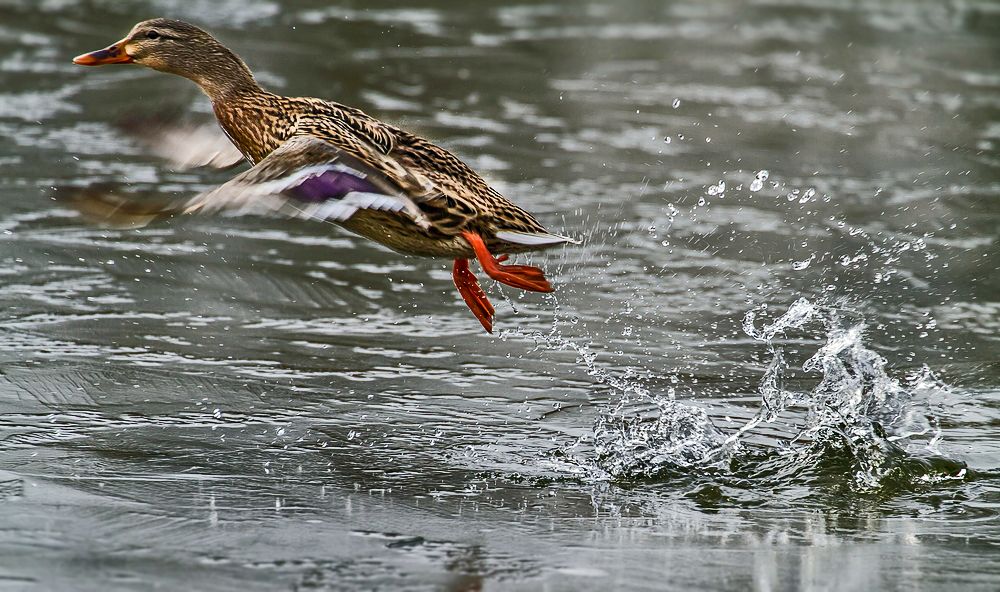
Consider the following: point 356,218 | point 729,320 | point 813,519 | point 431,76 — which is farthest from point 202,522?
point 431,76

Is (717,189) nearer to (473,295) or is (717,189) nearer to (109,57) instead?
(473,295)

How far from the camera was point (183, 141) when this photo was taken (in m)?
5.43

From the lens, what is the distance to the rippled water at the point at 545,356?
3689 millimetres

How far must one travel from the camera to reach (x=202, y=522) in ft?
12.2

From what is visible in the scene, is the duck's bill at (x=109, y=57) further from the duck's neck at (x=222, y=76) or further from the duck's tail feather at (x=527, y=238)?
the duck's tail feather at (x=527, y=238)

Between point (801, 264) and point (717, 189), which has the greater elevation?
point (717, 189)

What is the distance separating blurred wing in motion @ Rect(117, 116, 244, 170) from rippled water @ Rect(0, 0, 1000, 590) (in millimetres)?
131

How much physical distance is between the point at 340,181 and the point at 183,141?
1.32 meters

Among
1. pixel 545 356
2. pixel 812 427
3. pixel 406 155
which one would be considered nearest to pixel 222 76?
pixel 406 155

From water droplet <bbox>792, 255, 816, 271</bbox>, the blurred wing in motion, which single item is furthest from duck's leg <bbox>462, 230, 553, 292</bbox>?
water droplet <bbox>792, 255, 816, 271</bbox>

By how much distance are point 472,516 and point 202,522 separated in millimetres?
716

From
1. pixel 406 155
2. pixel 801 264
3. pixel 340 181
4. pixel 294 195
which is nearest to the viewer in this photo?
pixel 294 195

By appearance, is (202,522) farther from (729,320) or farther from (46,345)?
(729,320)

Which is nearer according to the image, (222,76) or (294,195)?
(294,195)
